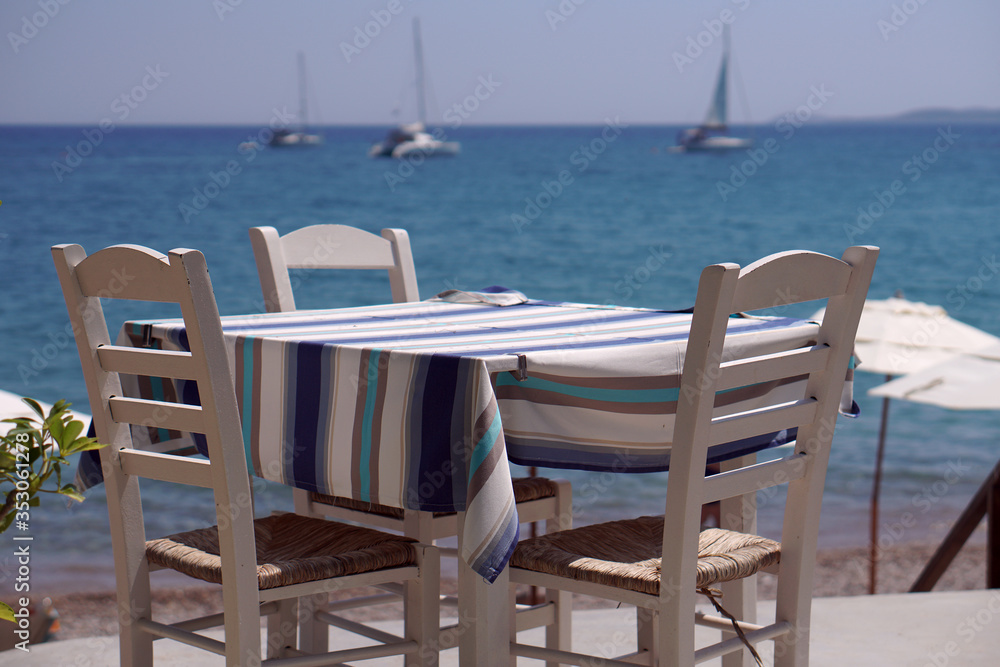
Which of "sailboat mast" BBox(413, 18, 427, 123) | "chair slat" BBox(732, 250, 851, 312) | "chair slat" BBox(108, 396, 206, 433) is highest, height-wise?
"sailboat mast" BBox(413, 18, 427, 123)

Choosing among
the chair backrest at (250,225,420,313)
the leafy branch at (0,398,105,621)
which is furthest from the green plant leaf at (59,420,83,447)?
the chair backrest at (250,225,420,313)

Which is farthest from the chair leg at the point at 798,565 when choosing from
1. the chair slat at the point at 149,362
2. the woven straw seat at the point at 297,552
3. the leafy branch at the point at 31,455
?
the leafy branch at the point at 31,455

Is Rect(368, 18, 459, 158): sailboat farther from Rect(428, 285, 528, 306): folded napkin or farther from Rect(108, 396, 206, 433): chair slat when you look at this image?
Rect(108, 396, 206, 433): chair slat

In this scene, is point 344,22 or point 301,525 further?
point 344,22

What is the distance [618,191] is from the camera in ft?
74.1

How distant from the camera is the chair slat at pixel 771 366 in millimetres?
1463

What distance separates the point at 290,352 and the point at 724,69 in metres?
29.5

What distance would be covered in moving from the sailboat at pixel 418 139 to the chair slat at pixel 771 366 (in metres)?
25.8

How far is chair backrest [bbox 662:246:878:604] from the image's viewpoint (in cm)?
141

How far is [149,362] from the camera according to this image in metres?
1.57

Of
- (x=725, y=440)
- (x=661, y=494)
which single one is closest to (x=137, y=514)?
(x=725, y=440)

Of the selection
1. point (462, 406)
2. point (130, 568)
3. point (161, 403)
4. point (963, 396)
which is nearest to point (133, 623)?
point (130, 568)

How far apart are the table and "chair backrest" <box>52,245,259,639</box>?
0.53ft

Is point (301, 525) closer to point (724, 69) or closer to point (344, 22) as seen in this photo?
point (344, 22)
